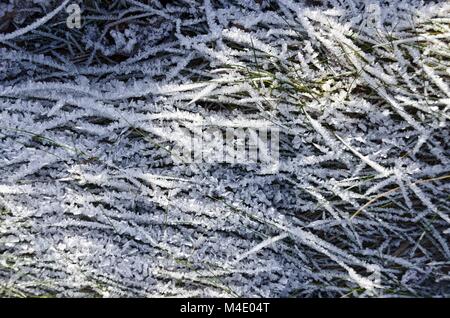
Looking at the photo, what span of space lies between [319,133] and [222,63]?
0.28 meters

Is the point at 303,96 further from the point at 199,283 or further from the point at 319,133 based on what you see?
the point at 199,283

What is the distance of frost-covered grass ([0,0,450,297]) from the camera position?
4.25 feet

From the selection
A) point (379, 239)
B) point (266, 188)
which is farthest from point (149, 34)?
point (379, 239)

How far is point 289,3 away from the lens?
4.34 ft

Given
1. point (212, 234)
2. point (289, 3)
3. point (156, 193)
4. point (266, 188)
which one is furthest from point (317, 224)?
point (289, 3)

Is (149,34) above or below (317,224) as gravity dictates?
above

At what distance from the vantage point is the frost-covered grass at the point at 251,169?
1296mm

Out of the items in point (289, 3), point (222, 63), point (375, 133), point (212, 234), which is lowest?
point (212, 234)

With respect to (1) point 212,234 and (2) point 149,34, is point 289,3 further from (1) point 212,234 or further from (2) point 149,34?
(1) point 212,234

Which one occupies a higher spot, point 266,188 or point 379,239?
point 266,188

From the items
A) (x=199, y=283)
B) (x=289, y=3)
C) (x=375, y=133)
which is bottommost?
(x=199, y=283)

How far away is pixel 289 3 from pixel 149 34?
1.12 ft

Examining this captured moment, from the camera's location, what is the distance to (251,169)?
1.32 metres

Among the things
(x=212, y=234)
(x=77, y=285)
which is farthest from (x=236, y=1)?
(x=77, y=285)
